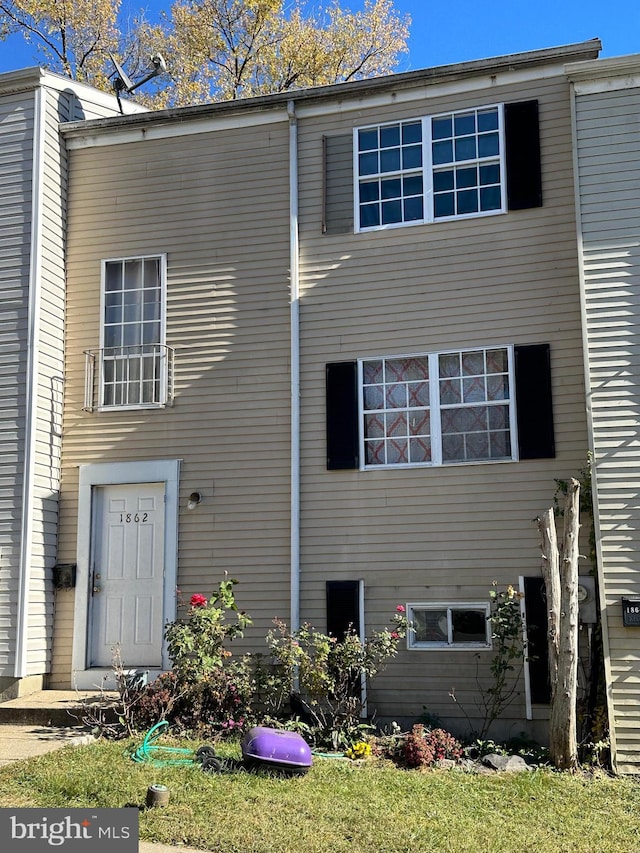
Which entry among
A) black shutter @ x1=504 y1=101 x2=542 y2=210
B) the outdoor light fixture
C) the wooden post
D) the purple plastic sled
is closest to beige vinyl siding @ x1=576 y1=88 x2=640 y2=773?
the wooden post

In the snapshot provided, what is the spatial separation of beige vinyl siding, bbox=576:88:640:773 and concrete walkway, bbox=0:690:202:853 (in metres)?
4.94

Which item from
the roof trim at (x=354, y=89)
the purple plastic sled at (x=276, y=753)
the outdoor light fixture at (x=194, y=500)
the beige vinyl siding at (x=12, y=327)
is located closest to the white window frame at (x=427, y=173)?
the roof trim at (x=354, y=89)

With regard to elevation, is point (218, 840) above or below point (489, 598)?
below

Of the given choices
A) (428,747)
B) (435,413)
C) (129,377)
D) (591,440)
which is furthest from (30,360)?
(591,440)

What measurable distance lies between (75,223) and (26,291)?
121 centimetres

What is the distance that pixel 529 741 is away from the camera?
9.05 meters

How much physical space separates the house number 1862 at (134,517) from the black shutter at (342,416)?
230cm

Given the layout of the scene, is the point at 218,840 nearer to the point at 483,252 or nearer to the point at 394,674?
the point at 394,674

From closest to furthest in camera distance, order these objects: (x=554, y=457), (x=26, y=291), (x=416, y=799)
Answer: (x=416, y=799), (x=554, y=457), (x=26, y=291)

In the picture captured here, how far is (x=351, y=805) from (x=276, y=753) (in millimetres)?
841

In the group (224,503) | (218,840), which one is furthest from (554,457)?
(218,840)

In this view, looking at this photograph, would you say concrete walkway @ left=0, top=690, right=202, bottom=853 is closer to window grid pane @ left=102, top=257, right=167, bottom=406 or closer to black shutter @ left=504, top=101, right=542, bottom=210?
window grid pane @ left=102, top=257, right=167, bottom=406

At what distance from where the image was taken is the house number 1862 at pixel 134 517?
10.9 metres

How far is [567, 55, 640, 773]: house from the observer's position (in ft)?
27.7
